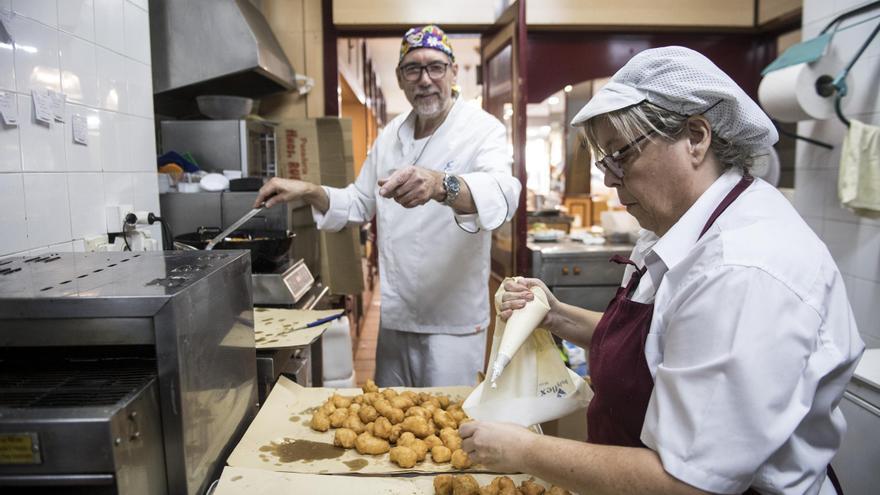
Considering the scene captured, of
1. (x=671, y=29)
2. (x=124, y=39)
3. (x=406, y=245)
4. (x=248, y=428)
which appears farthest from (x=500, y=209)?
(x=671, y=29)

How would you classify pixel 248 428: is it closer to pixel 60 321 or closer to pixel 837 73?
pixel 60 321

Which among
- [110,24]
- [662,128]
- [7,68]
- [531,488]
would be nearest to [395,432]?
[531,488]

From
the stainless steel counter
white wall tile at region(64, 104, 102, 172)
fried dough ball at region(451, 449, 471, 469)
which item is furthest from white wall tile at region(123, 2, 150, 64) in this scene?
the stainless steel counter

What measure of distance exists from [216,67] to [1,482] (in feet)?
9.05

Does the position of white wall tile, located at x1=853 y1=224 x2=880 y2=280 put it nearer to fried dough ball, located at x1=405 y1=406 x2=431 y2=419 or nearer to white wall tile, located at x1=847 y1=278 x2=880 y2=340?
white wall tile, located at x1=847 y1=278 x2=880 y2=340

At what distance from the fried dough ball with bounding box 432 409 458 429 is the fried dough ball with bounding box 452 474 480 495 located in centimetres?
25

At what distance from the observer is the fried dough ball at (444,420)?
60.6 inches

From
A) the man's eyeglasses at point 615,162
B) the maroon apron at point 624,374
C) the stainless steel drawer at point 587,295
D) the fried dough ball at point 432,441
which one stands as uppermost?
the man's eyeglasses at point 615,162

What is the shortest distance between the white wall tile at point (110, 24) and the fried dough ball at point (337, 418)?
56.1 inches

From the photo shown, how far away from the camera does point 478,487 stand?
50.5 inches

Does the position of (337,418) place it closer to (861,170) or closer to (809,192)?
(861,170)

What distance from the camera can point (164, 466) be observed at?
1.01m

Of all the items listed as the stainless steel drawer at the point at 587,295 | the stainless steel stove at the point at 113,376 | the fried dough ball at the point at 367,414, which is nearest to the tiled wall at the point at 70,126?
the stainless steel stove at the point at 113,376

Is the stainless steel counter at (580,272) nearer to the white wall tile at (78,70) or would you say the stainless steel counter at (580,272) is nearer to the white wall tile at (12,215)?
the white wall tile at (78,70)
